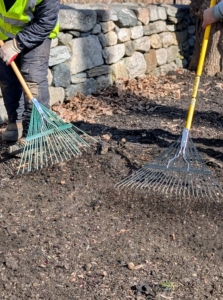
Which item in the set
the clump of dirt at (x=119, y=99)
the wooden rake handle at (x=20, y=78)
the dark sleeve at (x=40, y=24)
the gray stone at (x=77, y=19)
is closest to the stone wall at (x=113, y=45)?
the gray stone at (x=77, y=19)

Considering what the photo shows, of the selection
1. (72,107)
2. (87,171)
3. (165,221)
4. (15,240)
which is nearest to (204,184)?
(165,221)

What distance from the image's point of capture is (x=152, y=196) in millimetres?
4008

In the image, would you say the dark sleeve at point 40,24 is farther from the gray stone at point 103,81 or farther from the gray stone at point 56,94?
the gray stone at point 103,81

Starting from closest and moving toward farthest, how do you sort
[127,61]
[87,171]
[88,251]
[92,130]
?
1. [88,251]
2. [87,171]
3. [92,130]
4. [127,61]

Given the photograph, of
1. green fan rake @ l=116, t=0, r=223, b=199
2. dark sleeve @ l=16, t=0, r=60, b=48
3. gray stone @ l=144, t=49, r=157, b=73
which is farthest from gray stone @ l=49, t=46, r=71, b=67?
green fan rake @ l=116, t=0, r=223, b=199

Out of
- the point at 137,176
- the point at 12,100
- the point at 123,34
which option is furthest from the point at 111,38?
the point at 137,176

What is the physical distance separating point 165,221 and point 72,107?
116 inches

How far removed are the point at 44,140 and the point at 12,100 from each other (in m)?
0.56

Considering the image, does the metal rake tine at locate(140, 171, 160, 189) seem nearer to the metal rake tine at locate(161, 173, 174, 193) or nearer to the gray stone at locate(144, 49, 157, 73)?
the metal rake tine at locate(161, 173, 174, 193)

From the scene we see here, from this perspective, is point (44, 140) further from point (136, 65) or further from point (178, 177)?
point (136, 65)

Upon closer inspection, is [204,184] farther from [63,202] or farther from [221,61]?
[221,61]

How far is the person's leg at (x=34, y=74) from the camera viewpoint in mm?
4434

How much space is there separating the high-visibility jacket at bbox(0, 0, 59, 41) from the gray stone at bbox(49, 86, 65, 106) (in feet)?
6.03

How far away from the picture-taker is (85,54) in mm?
6812
